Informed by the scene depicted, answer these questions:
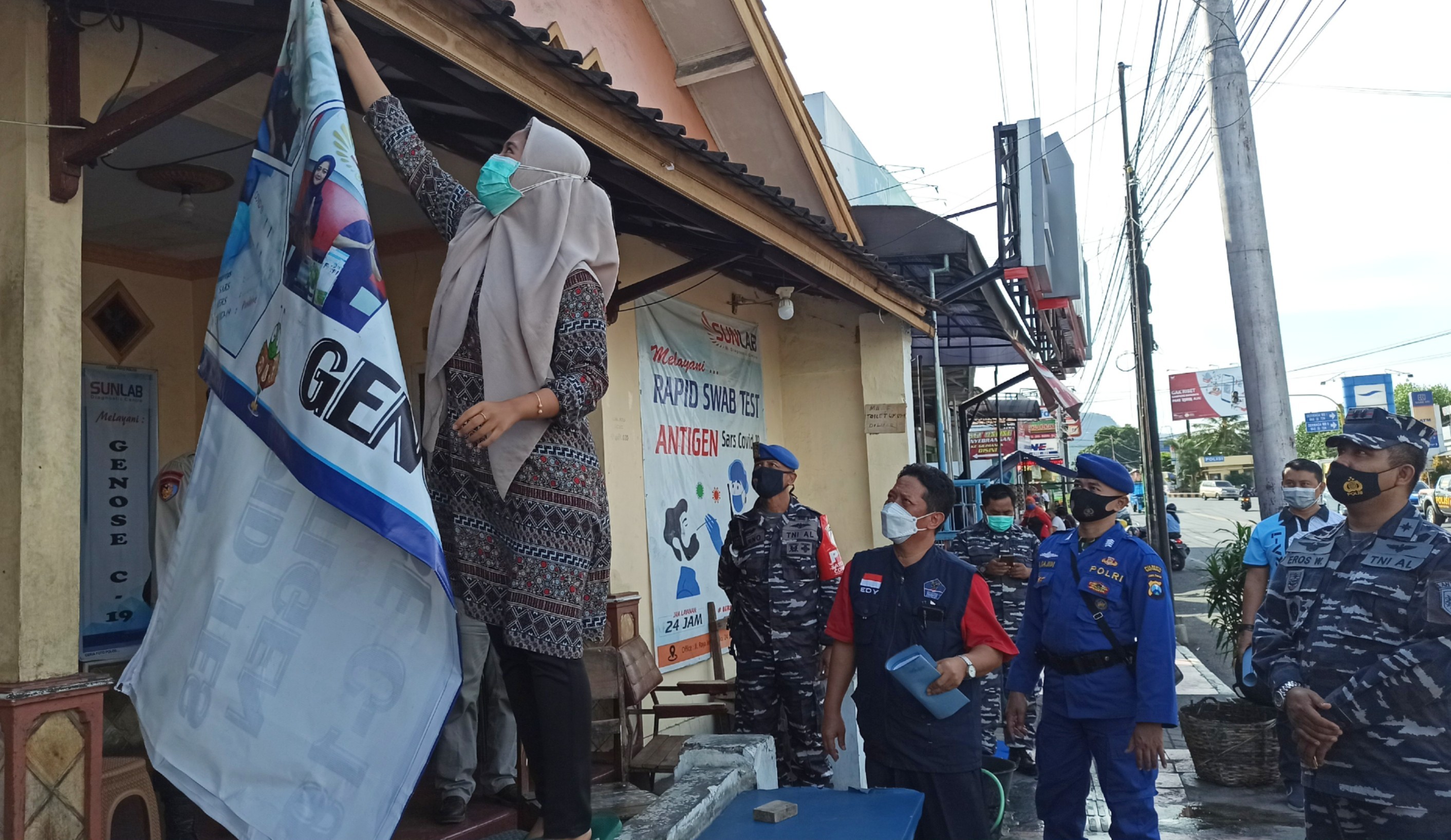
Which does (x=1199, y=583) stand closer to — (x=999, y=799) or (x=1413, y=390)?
(x=999, y=799)

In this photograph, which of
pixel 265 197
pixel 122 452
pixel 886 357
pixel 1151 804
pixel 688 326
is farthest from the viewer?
pixel 886 357

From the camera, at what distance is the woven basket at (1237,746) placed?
21.4 ft

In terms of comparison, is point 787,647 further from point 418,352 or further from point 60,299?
point 60,299

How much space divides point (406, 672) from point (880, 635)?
2379mm

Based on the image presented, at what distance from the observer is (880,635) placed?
12.8ft

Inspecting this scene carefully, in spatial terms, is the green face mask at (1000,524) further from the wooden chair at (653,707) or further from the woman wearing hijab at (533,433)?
the woman wearing hijab at (533,433)

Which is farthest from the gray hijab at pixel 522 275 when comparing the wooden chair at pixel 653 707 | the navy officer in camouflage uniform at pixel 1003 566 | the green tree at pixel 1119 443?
the green tree at pixel 1119 443

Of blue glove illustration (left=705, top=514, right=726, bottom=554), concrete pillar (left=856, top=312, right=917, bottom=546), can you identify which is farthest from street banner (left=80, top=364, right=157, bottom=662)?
concrete pillar (left=856, top=312, right=917, bottom=546)

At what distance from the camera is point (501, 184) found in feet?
7.27

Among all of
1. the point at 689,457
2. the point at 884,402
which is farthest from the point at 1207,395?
the point at 689,457

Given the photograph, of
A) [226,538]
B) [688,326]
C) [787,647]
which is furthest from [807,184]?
[226,538]

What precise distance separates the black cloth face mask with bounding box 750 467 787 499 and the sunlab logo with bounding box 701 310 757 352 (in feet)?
8.33

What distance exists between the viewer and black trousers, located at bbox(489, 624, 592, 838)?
2074mm

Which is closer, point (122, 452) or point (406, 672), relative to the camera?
point (406, 672)
